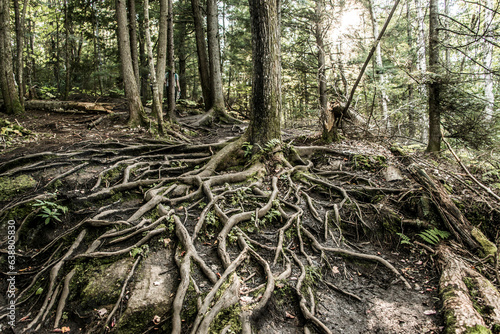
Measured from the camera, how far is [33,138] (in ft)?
24.1

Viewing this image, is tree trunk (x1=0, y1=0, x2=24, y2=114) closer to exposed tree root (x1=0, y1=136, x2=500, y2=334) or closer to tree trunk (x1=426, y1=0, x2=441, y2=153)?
exposed tree root (x1=0, y1=136, x2=500, y2=334)

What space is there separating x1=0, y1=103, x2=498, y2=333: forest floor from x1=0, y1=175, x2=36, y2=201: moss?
2 centimetres

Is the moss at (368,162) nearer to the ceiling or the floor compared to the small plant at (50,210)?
nearer to the ceiling

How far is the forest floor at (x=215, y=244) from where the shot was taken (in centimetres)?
296

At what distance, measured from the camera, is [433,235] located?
14.0 ft

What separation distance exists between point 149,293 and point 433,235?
4408 mm

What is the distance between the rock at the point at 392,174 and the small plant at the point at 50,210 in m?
6.27

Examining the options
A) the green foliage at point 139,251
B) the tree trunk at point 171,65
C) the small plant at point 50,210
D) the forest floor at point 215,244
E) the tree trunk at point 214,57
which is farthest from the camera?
the tree trunk at point 214,57

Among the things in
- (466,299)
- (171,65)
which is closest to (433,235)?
(466,299)

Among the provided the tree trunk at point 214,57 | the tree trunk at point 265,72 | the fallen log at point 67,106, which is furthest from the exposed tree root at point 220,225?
the tree trunk at point 214,57

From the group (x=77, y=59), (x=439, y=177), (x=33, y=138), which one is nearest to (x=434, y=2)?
(x=439, y=177)

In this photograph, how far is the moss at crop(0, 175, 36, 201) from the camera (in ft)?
14.8

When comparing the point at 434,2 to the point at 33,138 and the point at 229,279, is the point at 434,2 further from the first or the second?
the point at 33,138

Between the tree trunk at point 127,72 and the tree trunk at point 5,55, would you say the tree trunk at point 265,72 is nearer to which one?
the tree trunk at point 127,72
